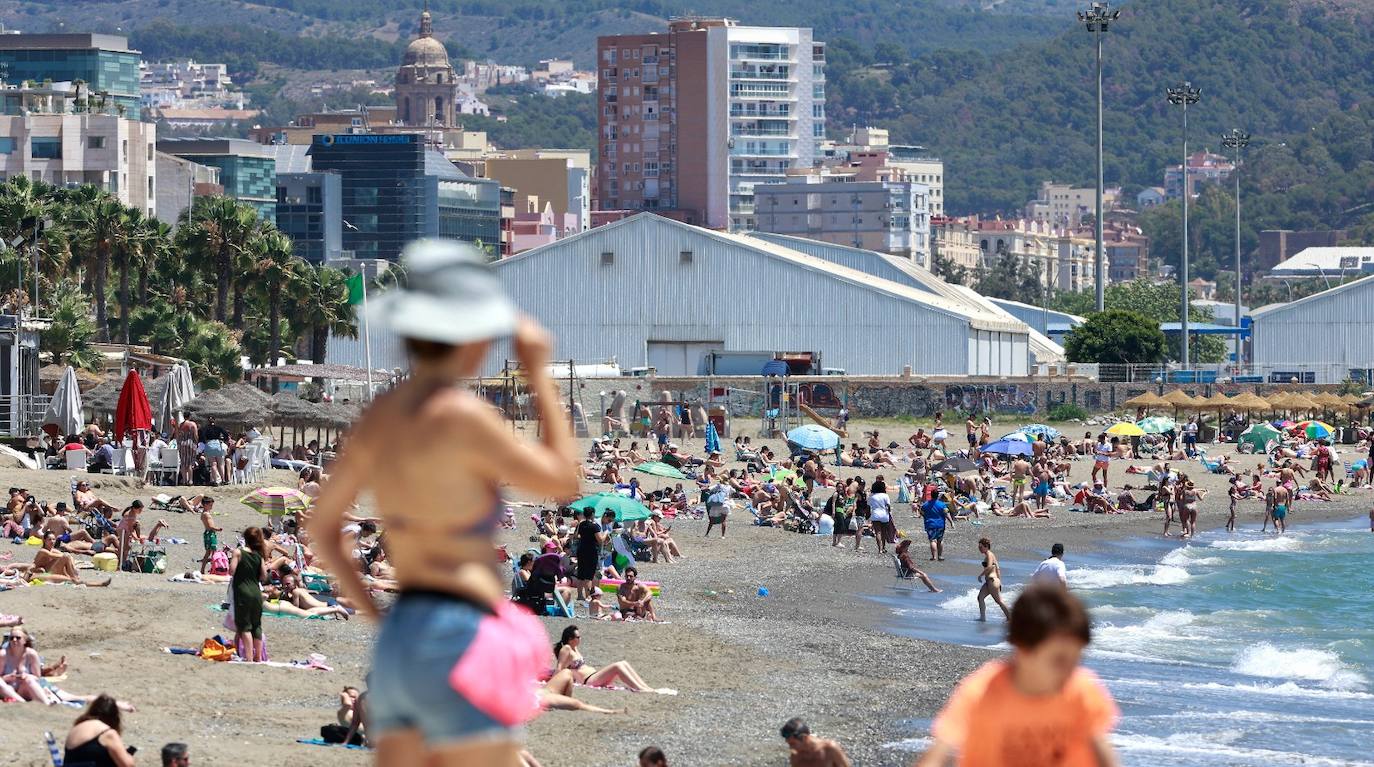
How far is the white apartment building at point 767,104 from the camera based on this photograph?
567ft

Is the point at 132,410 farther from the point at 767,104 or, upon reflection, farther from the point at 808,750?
the point at 767,104

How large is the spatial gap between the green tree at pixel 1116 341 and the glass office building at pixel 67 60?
63396mm

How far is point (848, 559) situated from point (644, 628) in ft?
32.8

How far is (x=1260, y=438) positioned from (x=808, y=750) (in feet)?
146

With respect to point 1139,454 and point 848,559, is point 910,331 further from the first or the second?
point 848,559

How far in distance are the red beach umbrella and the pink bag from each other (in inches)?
1132

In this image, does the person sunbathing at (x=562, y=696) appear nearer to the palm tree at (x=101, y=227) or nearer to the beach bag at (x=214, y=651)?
the beach bag at (x=214, y=651)

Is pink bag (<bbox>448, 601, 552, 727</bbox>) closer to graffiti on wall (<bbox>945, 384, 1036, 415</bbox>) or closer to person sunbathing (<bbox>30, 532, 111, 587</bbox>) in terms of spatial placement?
person sunbathing (<bbox>30, 532, 111, 587</bbox>)

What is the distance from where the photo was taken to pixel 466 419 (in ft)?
13.6

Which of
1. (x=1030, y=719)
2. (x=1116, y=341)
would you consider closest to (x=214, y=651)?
(x=1030, y=719)

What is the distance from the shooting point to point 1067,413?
205 ft

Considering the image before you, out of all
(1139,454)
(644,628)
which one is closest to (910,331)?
(1139,454)

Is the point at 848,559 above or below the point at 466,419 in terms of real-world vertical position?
below

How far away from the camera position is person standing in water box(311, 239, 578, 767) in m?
4.16
